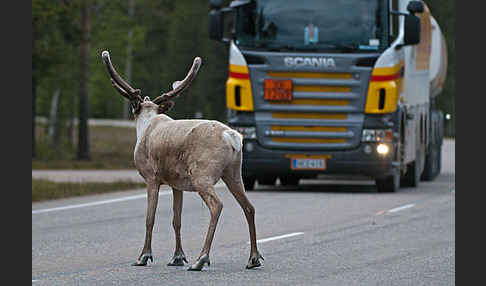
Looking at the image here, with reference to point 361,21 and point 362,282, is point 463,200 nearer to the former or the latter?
point 362,282

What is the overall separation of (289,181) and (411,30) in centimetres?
492

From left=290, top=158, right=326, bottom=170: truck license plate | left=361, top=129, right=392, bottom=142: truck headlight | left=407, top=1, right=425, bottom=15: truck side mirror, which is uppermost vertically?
left=407, top=1, right=425, bottom=15: truck side mirror

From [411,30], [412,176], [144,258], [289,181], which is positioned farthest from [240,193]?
[289,181]

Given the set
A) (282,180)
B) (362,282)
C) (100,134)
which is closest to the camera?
(362,282)

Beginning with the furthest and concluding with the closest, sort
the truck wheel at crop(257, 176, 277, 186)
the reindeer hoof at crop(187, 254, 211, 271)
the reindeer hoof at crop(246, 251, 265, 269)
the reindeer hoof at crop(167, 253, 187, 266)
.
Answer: the truck wheel at crop(257, 176, 277, 186)
the reindeer hoof at crop(167, 253, 187, 266)
the reindeer hoof at crop(246, 251, 265, 269)
the reindeer hoof at crop(187, 254, 211, 271)

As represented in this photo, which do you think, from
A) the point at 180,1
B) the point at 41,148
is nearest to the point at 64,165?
the point at 41,148

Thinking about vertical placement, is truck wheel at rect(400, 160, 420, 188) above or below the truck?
below

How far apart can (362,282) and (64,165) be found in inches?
976

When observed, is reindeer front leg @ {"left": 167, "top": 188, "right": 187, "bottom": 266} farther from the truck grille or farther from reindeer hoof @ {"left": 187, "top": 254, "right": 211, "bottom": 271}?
the truck grille

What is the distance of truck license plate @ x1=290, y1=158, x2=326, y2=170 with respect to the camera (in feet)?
73.2

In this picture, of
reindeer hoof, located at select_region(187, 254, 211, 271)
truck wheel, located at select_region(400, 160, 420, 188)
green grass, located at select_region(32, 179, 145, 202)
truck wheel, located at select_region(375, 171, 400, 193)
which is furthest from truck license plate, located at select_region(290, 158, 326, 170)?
reindeer hoof, located at select_region(187, 254, 211, 271)

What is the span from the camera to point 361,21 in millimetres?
22250

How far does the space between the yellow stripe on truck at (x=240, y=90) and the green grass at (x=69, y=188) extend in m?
3.05

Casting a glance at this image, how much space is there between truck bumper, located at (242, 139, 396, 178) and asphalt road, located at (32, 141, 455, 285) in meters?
0.44
